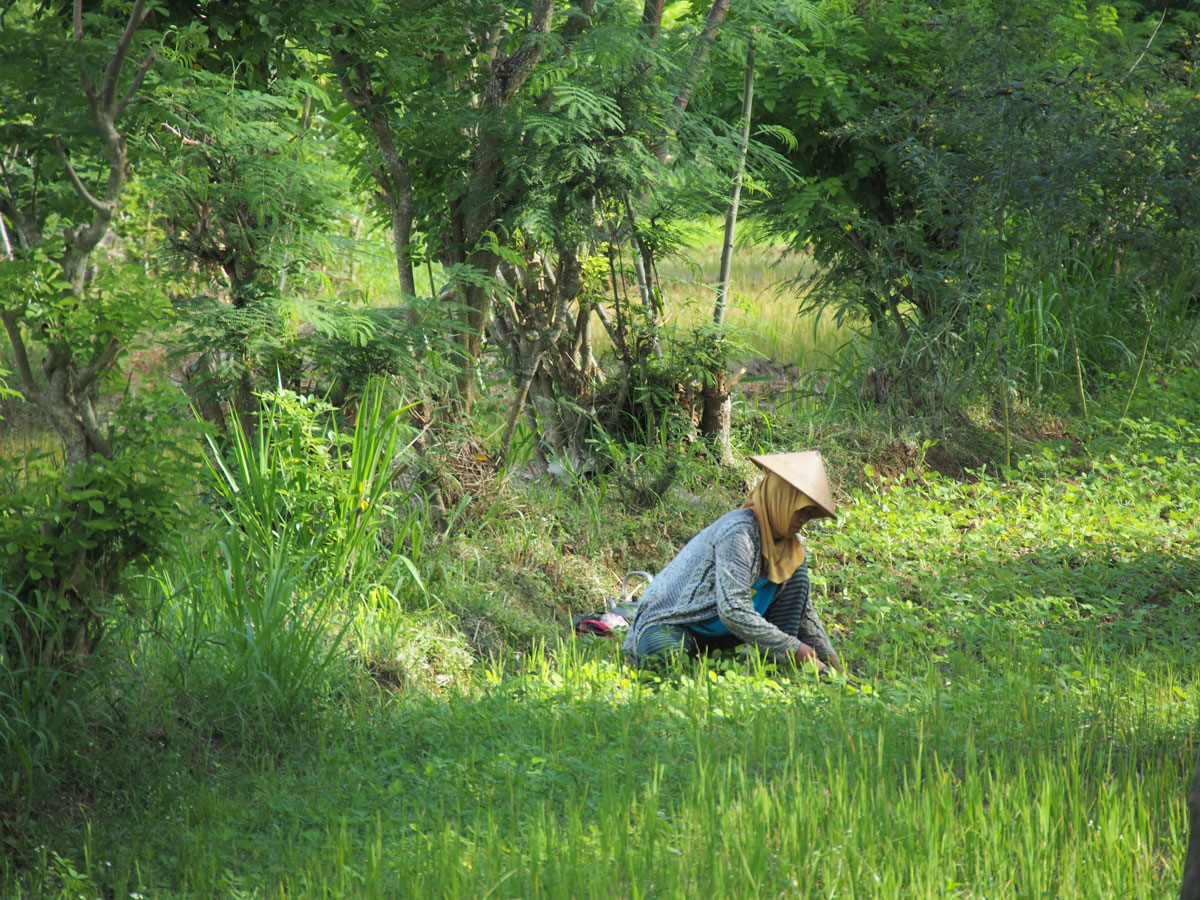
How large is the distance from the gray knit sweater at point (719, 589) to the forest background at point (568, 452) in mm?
249

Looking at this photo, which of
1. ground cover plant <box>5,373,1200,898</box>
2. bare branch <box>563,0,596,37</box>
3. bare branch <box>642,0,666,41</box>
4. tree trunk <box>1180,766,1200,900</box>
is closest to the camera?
tree trunk <box>1180,766,1200,900</box>

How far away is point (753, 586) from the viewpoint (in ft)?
17.0

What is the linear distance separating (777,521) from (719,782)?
5.53ft

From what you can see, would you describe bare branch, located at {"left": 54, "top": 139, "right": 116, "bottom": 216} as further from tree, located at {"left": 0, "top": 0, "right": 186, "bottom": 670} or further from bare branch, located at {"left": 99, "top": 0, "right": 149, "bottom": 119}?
bare branch, located at {"left": 99, "top": 0, "right": 149, "bottom": 119}

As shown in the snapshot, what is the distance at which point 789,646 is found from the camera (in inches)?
194

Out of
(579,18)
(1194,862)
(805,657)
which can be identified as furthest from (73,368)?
(579,18)

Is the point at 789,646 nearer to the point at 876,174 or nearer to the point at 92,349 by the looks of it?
the point at 92,349

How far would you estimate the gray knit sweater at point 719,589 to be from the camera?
494cm

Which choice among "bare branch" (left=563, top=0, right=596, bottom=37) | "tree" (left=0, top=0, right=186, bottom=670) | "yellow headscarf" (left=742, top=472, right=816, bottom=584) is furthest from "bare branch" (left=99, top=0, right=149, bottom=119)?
"bare branch" (left=563, top=0, right=596, bottom=37)

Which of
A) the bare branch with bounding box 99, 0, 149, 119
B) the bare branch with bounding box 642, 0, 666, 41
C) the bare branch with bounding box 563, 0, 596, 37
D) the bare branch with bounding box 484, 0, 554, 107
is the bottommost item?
the bare branch with bounding box 99, 0, 149, 119

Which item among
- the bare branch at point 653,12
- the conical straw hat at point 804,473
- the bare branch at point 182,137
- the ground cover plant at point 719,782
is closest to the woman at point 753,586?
the conical straw hat at point 804,473

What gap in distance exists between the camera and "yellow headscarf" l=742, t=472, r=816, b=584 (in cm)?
489

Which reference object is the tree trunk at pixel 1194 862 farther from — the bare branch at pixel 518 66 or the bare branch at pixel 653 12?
the bare branch at pixel 653 12

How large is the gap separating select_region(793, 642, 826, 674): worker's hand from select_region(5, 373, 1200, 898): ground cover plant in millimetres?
112
